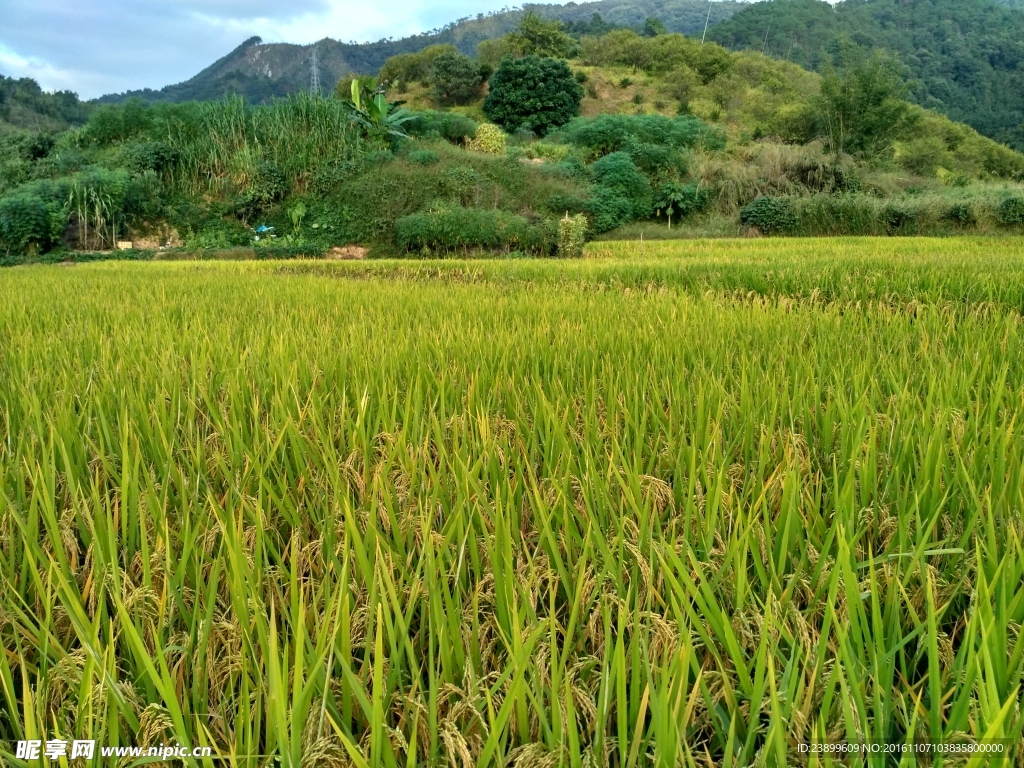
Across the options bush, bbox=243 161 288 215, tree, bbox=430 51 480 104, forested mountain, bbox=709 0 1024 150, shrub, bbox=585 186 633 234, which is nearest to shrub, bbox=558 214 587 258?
shrub, bbox=585 186 633 234

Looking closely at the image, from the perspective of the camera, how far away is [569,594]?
2.65ft

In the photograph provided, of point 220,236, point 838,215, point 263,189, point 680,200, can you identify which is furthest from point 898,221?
point 220,236

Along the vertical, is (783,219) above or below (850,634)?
above

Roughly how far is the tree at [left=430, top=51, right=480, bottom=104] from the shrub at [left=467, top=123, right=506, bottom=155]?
12152mm

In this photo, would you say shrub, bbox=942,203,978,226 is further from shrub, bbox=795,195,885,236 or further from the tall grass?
the tall grass

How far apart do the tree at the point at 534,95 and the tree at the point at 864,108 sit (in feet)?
35.6

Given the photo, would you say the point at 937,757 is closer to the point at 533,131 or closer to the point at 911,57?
the point at 533,131

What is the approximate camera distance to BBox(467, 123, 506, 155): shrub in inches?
846

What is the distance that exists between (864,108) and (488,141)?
13.2m

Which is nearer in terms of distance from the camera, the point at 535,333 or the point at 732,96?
the point at 535,333

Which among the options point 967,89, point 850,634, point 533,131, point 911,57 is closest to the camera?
point 850,634

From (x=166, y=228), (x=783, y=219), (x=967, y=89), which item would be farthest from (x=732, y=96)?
(x=166, y=228)

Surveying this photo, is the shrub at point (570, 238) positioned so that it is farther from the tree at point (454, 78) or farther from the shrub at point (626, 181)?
the tree at point (454, 78)

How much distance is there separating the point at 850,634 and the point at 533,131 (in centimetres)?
2945
